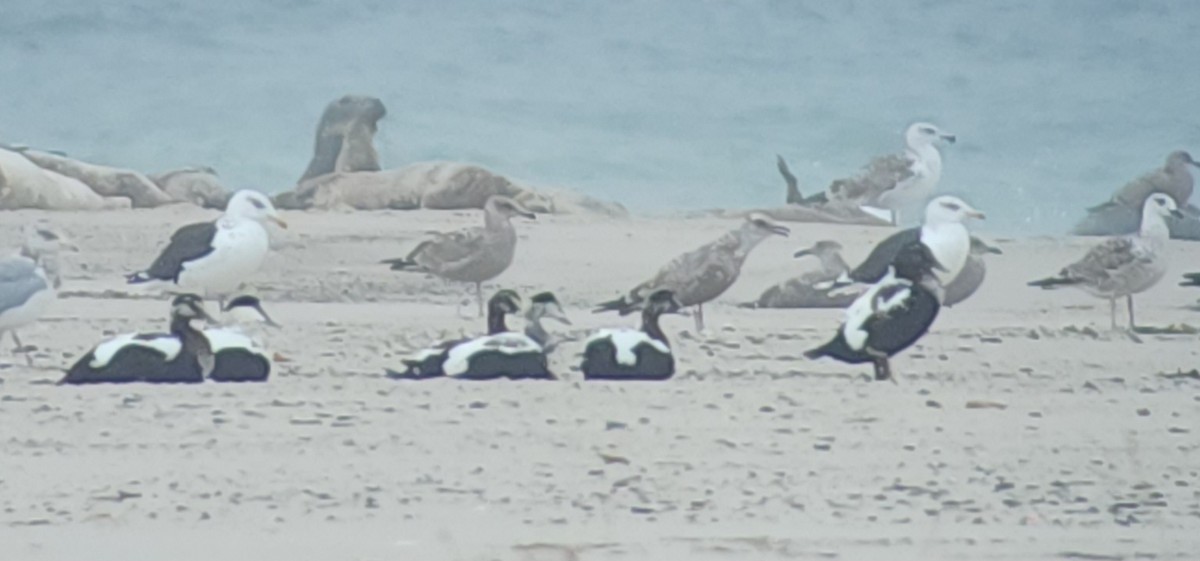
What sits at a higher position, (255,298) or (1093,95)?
(1093,95)

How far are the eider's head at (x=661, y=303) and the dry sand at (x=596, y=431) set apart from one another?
0.20ft

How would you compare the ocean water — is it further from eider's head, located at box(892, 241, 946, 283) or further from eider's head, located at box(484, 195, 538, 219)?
eider's head, located at box(892, 241, 946, 283)

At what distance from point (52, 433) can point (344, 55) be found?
115 cm

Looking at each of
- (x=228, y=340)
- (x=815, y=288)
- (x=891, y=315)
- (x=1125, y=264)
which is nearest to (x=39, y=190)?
(x=228, y=340)

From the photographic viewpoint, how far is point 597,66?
5859 millimetres

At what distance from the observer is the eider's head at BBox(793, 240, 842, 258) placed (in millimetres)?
→ 5762

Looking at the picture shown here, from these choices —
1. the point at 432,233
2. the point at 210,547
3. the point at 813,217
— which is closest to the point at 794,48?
the point at 813,217

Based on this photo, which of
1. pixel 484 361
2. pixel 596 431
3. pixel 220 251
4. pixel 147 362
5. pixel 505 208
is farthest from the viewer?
pixel 505 208

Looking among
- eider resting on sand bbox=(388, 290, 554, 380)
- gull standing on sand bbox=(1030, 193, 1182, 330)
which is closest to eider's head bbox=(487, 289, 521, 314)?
eider resting on sand bbox=(388, 290, 554, 380)

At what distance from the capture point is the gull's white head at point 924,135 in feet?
19.1

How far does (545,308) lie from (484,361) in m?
0.26

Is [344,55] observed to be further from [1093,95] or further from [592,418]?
[1093,95]

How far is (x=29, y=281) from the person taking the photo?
5508mm

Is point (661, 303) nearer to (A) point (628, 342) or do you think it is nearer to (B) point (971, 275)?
(A) point (628, 342)
